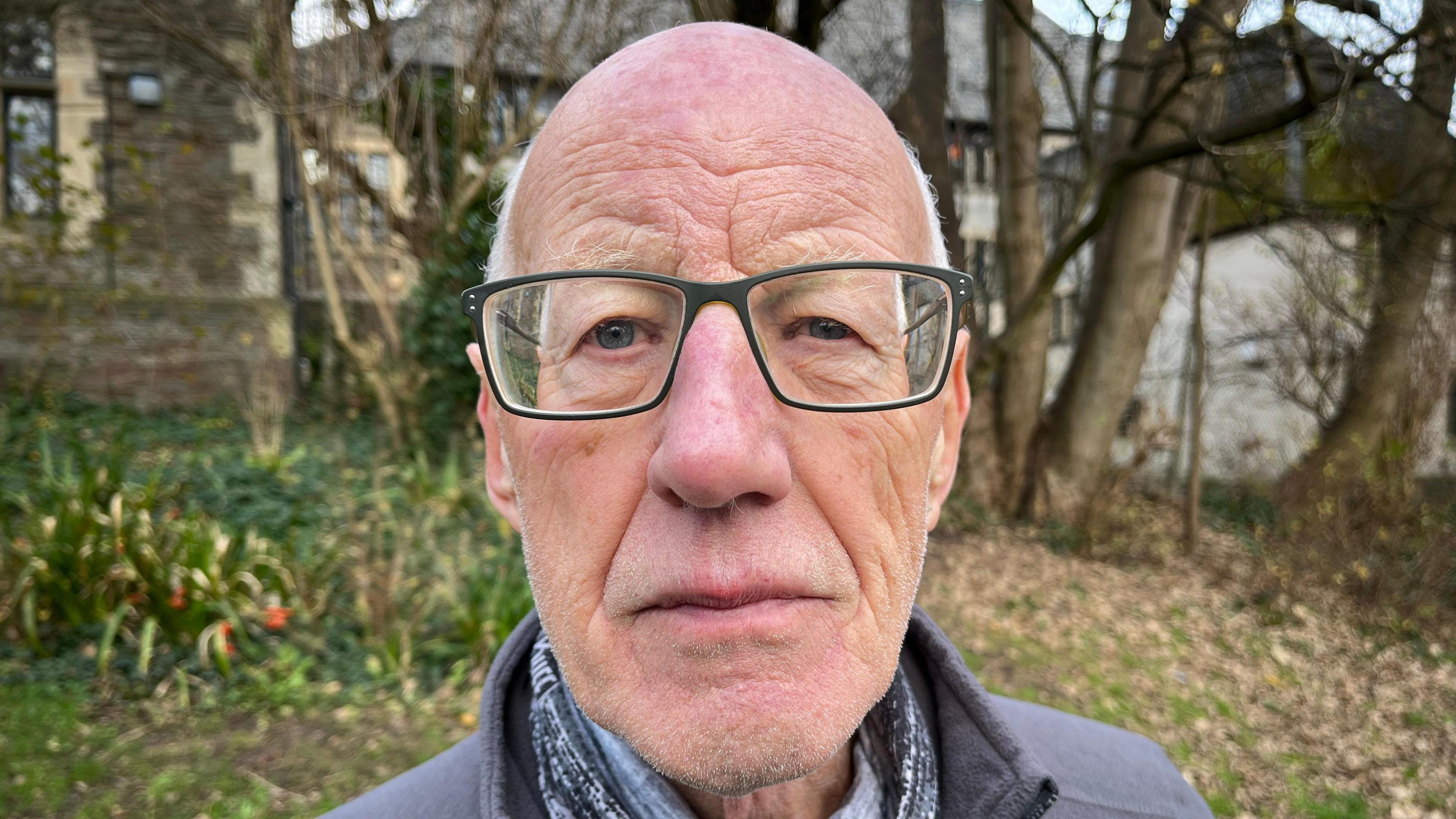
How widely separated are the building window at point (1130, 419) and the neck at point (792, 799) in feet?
27.5

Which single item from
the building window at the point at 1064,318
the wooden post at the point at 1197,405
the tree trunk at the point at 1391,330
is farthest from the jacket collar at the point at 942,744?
the building window at the point at 1064,318

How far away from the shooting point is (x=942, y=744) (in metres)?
1.50

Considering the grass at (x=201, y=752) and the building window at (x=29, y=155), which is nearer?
the grass at (x=201, y=752)

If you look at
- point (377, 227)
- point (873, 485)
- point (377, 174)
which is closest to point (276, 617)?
point (873, 485)

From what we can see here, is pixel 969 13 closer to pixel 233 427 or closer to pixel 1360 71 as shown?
pixel 1360 71

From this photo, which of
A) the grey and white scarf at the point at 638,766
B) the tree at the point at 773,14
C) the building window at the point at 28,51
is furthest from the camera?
the building window at the point at 28,51

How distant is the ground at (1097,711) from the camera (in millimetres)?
3598

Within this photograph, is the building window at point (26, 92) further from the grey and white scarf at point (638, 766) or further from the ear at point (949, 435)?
the ear at point (949, 435)

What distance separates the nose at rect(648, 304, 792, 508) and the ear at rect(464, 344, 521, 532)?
413 mm

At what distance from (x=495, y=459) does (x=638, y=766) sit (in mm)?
623

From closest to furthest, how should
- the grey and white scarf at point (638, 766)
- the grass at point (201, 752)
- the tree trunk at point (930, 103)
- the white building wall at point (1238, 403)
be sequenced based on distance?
the grey and white scarf at point (638, 766) → the grass at point (201, 752) → the tree trunk at point (930, 103) → the white building wall at point (1238, 403)

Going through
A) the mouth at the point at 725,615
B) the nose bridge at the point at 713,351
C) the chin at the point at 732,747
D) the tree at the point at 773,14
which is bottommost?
the chin at the point at 732,747

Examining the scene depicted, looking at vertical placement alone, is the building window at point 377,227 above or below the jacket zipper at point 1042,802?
above

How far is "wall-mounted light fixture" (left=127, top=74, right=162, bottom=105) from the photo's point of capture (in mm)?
10531
